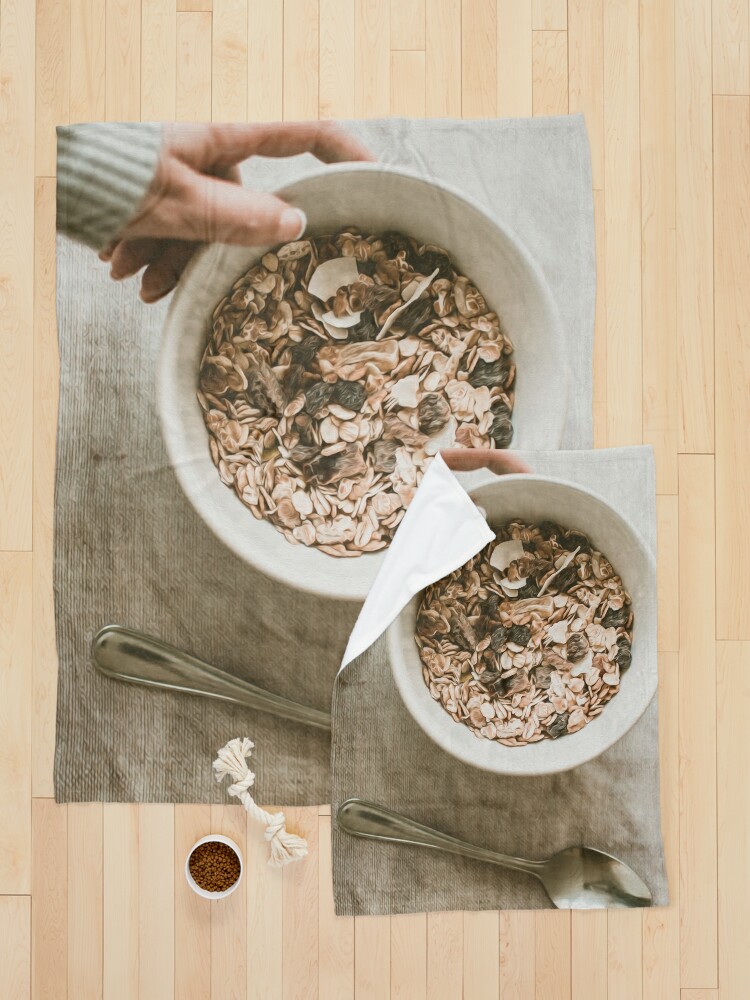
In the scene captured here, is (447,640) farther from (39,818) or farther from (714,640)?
(39,818)

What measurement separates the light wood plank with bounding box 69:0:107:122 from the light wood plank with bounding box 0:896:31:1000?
88 centimetres

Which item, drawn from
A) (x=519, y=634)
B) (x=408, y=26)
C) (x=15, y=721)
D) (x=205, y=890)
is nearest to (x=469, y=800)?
(x=519, y=634)

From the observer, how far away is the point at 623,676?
2.71 ft

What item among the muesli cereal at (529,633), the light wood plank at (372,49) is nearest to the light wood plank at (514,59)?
the light wood plank at (372,49)

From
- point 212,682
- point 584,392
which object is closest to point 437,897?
point 212,682

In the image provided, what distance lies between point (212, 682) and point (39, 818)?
0.83 feet

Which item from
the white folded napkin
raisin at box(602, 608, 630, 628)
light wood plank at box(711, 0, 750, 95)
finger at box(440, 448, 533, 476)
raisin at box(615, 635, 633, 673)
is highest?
light wood plank at box(711, 0, 750, 95)

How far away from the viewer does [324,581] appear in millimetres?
807

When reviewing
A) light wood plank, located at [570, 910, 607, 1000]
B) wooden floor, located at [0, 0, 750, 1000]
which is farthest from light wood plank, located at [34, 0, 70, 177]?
light wood plank, located at [570, 910, 607, 1000]

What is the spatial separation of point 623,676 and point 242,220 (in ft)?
2.14

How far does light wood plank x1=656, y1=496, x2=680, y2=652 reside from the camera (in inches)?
33.4

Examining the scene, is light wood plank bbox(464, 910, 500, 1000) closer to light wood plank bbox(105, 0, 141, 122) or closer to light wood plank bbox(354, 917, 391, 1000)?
light wood plank bbox(354, 917, 391, 1000)

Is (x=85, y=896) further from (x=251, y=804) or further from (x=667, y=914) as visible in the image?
(x=667, y=914)

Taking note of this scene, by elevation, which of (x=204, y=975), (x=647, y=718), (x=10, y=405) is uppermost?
(x=10, y=405)
